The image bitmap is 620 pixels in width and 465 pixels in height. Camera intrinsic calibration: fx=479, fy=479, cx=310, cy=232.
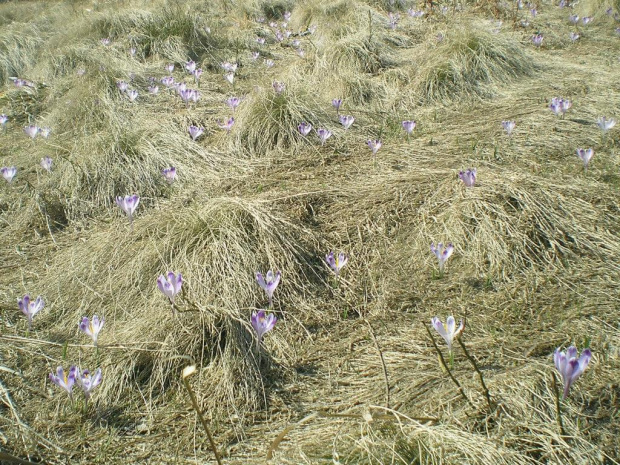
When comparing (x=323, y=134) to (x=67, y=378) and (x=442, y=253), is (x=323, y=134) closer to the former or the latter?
(x=442, y=253)

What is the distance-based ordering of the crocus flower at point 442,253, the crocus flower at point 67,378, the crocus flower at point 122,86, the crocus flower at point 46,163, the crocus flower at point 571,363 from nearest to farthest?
the crocus flower at point 571,363 < the crocus flower at point 67,378 < the crocus flower at point 442,253 < the crocus flower at point 46,163 < the crocus flower at point 122,86

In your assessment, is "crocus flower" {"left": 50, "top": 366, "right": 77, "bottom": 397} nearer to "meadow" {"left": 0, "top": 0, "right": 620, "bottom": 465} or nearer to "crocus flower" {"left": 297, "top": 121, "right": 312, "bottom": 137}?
"meadow" {"left": 0, "top": 0, "right": 620, "bottom": 465}

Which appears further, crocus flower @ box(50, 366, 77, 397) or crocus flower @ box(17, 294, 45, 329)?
crocus flower @ box(17, 294, 45, 329)

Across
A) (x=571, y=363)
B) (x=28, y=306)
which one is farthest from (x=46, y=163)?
(x=571, y=363)

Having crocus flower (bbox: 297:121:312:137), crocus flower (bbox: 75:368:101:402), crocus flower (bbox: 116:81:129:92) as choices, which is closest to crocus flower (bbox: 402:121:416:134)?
crocus flower (bbox: 297:121:312:137)

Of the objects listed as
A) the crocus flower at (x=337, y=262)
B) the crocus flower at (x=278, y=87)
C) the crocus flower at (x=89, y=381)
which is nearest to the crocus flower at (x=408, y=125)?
the crocus flower at (x=278, y=87)

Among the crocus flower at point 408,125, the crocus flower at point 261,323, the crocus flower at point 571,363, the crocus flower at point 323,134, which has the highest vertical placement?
the crocus flower at point 571,363

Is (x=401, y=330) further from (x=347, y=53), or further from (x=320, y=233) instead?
(x=347, y=53)

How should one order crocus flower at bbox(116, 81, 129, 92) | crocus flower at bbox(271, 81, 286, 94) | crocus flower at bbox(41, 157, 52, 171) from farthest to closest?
crocus flower at bbox(116, 81, 129, 92)
crocus flower at bbox(271, 81, 286, 94)
crocus flower at bbox(41, 157, 52, 171)

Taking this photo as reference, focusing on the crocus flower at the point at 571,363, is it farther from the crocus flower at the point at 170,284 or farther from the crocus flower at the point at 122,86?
the crocus flower at the point at 122,86
